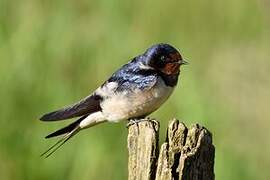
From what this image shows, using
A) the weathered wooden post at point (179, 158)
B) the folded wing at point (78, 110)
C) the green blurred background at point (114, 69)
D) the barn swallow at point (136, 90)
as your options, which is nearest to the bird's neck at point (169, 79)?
the barn swallow at point (136, 90)

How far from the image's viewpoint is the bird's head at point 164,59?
3611 mm

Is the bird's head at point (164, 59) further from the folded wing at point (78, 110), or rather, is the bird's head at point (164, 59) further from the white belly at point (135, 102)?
the folded wing at point (78, 110)

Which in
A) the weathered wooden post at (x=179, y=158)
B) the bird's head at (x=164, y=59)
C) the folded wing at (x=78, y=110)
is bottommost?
the weathered wooden post at (x=179, y=158)

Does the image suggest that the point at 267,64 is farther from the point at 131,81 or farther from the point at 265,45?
the point at 131,81

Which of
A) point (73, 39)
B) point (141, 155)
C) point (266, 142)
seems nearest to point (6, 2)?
point (73, 39)

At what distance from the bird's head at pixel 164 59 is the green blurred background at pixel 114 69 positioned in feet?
1.89

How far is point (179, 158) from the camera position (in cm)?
252

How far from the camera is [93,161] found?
4.41 meters

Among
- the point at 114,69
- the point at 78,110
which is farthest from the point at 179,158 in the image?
the point at 114,69

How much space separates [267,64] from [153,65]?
4.67ft

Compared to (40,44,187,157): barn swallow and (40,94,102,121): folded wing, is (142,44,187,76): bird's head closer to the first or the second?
(40,44,187,157): barn swallow

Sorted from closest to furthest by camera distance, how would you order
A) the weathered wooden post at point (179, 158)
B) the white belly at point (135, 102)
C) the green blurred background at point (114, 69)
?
the weathered wooden post at point (179, 158) < the white belly at point (135, 102) < the green blurred background at point (114, 69)

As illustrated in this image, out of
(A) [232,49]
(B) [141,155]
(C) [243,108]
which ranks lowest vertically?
(B) [141,155]

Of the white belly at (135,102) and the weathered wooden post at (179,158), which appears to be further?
the white belly at (135,102)
